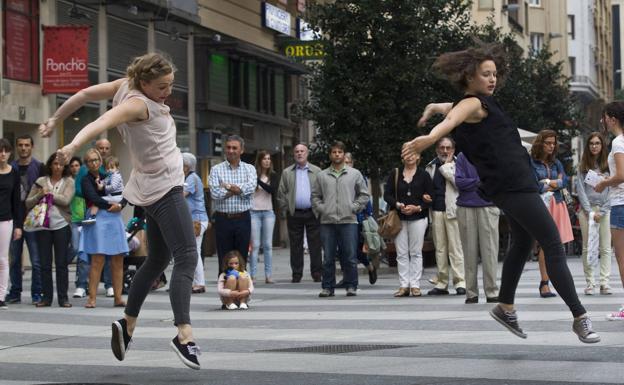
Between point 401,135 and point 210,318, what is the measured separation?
449 inches

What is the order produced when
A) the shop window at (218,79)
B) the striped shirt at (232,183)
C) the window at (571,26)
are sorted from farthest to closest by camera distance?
the window at (571,26), the shop window at (218,79), the striped shirt at (232,183)

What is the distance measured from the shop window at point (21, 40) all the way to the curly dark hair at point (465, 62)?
16.2 metres

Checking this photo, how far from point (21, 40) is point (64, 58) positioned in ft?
2.76

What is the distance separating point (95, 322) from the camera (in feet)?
40.4

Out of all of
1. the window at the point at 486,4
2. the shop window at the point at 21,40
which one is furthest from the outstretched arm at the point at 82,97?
the window at the point at 486,4

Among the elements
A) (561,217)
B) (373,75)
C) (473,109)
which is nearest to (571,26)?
(373,75)

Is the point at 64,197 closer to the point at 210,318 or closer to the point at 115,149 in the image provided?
the point at 210,318

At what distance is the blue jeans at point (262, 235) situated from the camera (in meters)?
18.6

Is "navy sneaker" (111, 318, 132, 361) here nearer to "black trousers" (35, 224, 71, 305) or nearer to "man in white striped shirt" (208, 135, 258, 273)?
"black trousers" (35, 224, 71, 305)

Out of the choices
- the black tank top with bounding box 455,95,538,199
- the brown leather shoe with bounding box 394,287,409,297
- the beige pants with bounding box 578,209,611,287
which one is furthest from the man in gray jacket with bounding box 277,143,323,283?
the black tank top with bounding box 455,95,538,199

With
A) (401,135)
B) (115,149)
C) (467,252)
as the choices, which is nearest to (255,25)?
(115,149)

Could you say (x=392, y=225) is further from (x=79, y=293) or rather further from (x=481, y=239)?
(x=79, y=293)

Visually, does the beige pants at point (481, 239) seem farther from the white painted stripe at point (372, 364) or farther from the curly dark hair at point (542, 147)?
the white painted stripe at point (372, 364)

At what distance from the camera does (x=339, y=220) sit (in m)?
15.4
